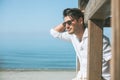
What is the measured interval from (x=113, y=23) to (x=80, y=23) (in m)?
1.51

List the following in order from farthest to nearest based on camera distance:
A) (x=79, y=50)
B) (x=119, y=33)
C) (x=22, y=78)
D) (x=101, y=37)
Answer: (x=22, y=78), (x=79, y=50), (x=101, y=37), (x=119, y=33)

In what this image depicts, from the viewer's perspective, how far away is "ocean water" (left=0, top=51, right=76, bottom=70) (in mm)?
5812

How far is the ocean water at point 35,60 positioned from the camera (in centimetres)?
581

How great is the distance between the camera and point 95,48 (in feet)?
7.86

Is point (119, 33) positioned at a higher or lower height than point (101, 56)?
higher

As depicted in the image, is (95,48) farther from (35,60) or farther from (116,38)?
(35,60)

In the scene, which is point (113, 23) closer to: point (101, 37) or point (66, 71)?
point (101, 37)

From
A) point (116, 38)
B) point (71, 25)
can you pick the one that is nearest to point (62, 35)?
point (71, 25)

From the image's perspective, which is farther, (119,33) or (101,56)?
(101,56)

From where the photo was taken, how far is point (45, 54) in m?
6.35

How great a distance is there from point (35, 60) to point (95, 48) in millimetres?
4088

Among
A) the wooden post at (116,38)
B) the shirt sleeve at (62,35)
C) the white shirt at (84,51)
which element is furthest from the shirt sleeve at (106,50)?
the wooden post at (116,38)

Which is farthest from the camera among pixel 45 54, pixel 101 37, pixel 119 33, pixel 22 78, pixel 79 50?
pixel 45 54

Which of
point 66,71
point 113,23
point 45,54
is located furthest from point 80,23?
point 45,54
